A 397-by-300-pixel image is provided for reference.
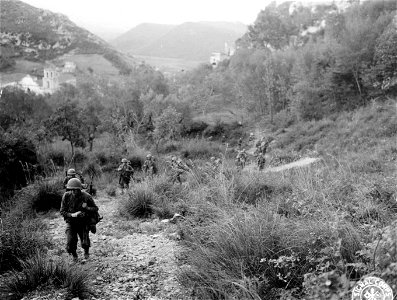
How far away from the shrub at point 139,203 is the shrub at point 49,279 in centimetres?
338

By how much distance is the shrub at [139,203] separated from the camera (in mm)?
7855

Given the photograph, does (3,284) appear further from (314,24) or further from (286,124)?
(314,24)

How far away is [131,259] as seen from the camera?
18.1ft

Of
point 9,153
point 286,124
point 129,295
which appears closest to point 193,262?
point 129,295

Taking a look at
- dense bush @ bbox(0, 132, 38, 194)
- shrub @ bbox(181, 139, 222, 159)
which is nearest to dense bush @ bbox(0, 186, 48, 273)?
dense bush @ bbox(0, 132, 38, 194)

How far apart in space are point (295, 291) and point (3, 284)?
3666 mm

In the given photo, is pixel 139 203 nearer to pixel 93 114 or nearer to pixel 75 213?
pixel 75 213

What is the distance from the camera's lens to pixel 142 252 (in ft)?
18.9

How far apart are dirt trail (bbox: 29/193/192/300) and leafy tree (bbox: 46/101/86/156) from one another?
37.0 ft

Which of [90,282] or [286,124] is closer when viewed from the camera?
[90,282]

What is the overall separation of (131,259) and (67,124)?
14537 mm

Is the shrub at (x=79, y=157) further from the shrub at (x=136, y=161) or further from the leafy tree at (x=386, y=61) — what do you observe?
the leafy tree at (x=386, y=61)

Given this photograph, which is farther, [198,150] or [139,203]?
[198,150]

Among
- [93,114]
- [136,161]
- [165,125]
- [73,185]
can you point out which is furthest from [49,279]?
[93,114]
